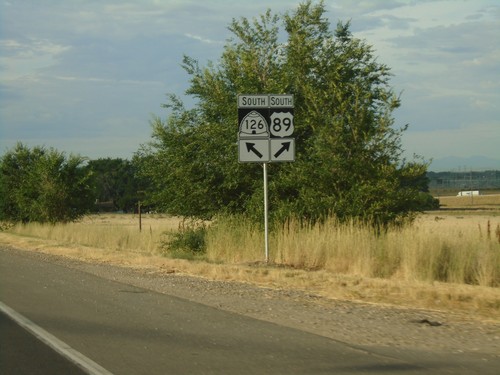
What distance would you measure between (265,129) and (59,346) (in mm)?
9554

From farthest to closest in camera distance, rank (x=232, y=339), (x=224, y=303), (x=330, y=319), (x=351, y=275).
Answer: (x=351, y=275)
(x=224, y=303)
(x=330, y=319)
(x=232, y=339)

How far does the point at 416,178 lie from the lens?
20344mm

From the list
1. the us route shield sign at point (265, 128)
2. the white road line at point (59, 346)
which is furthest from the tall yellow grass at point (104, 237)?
the white road line at point (59, 346)

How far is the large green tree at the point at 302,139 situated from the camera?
19.6 m

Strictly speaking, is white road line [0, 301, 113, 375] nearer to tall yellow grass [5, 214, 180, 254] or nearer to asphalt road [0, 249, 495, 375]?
asphalt road [0, 249, 495, 375]

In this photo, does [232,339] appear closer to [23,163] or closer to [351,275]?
[351,275]

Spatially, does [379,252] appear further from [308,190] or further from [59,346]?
[59,346]

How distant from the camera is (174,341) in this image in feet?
28.2

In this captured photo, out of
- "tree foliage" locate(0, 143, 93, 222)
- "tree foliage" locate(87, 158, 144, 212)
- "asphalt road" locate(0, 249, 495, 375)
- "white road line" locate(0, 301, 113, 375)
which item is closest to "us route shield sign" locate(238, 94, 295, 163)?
"asphalt road" locate(0, 249, 495, 375)

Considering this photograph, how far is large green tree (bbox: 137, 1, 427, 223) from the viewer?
1958 centimetres

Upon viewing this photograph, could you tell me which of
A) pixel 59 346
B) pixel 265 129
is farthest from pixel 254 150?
pixel 59 346

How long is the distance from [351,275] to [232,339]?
6.64m

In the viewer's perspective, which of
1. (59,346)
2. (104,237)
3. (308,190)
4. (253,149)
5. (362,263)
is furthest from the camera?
(104,237)

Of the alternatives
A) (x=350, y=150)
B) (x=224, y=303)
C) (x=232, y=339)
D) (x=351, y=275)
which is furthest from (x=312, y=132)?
(x=232, y=339)
